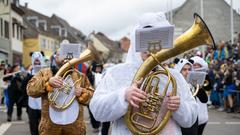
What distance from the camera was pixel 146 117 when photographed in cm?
341

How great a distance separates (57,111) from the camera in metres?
5.61

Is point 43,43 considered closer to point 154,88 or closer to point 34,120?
point 34,120

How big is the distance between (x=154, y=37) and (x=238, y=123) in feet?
31.9

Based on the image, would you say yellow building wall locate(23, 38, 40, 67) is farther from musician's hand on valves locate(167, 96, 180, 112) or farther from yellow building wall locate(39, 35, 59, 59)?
musician's hand on valves locate(167, 96, 180, 112)

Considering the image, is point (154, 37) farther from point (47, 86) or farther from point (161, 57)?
point (47, 86)

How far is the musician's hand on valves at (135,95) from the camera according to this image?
3.23 metres

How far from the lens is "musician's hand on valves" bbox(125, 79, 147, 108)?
10.6ft

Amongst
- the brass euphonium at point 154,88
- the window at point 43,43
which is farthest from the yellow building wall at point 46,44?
the brass euphonium at point 154,88

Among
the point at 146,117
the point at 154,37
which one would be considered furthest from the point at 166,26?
the point at 146,117

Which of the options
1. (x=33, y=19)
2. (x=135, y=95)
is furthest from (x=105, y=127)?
(x=33, y=19)

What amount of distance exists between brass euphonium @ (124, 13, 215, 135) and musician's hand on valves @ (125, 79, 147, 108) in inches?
2.8

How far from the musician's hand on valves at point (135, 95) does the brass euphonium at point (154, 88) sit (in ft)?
0.23

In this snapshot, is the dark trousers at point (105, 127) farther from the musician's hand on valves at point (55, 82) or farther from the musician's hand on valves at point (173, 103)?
the musician's hand on valves at point (173, 103)

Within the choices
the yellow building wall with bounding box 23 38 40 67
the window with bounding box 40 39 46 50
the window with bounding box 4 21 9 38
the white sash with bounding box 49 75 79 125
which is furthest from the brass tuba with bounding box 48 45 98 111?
the window with bounding box 40 39 46 50
